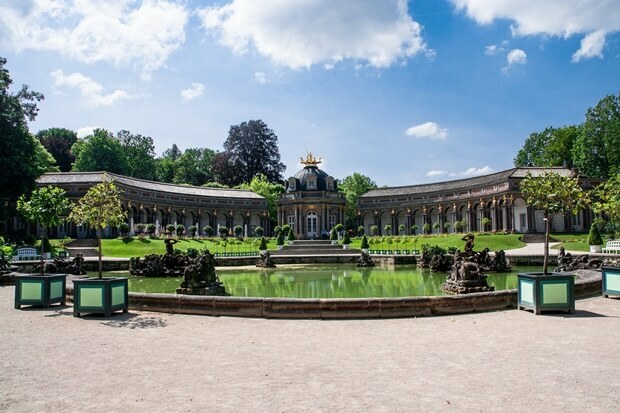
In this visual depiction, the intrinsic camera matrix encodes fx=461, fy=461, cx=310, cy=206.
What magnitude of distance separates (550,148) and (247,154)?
164 feet

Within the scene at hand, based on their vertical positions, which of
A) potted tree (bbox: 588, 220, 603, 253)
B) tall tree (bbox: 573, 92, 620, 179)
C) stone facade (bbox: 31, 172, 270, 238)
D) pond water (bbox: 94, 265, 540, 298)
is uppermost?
tall tree (bbox: 573, 92, 620, 179)

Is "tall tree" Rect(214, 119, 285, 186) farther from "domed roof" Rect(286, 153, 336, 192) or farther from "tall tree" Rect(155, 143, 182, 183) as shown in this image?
"domed roof" Rect(286, 153, 336, 192)

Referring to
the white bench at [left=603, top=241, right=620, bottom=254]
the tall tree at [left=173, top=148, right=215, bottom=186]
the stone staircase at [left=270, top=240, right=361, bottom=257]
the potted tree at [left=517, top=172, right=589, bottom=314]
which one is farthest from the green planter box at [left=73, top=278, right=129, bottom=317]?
the tall tree at [left=173, top=148, right=215, bottom=186]

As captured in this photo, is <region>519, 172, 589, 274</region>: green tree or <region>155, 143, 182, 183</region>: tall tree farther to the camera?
<region>155, 143, 182, 183</region>: tall tree

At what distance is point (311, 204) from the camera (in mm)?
60688

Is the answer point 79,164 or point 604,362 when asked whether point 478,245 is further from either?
point 79,164

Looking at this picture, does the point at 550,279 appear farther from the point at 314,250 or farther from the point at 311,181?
the point at 311,181

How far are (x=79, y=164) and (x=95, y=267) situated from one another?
5008 centimetres

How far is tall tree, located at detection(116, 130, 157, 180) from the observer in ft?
270

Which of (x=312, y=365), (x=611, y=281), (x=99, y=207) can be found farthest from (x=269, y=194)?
(x=312, y=365)

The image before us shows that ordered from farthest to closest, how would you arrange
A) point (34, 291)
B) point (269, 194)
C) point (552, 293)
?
point (269, 194), point (34, 291), point (552, 293)

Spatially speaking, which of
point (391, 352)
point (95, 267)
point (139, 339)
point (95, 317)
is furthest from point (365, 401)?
point (95, 267)

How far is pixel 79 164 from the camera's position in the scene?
2758 inches

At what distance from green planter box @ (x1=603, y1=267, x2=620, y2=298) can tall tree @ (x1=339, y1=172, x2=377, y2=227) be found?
196 ft
